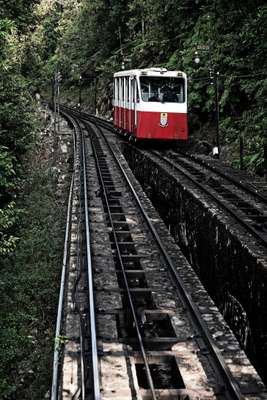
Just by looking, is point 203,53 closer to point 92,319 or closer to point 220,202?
point 220,202

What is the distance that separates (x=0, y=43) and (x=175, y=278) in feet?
37.2

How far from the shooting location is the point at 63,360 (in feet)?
22.4

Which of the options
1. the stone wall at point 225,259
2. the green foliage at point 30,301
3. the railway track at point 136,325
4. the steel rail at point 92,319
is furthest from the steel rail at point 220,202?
the green foliage at point 30,301

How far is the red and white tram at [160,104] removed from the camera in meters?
22.8

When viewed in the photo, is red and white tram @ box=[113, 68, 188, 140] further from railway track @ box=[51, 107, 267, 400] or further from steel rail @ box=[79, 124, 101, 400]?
railway track @ box=[51, 107, 267, 400]

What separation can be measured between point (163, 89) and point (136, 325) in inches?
658

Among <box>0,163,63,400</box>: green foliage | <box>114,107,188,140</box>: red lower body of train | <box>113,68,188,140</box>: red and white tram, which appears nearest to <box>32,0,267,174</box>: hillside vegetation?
<box>113,68,188,140</box>: red and white tram

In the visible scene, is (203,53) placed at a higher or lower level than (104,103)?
higher

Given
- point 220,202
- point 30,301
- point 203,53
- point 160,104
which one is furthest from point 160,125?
point 30,301

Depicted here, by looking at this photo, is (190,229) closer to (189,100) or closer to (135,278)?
(135,278)

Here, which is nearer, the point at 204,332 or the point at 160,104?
the point at 204,332

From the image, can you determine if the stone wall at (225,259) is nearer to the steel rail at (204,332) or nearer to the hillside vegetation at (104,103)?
the steel rail at (204,332)

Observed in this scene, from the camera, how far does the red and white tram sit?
74.7 feet

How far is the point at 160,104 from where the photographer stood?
22859 mm
